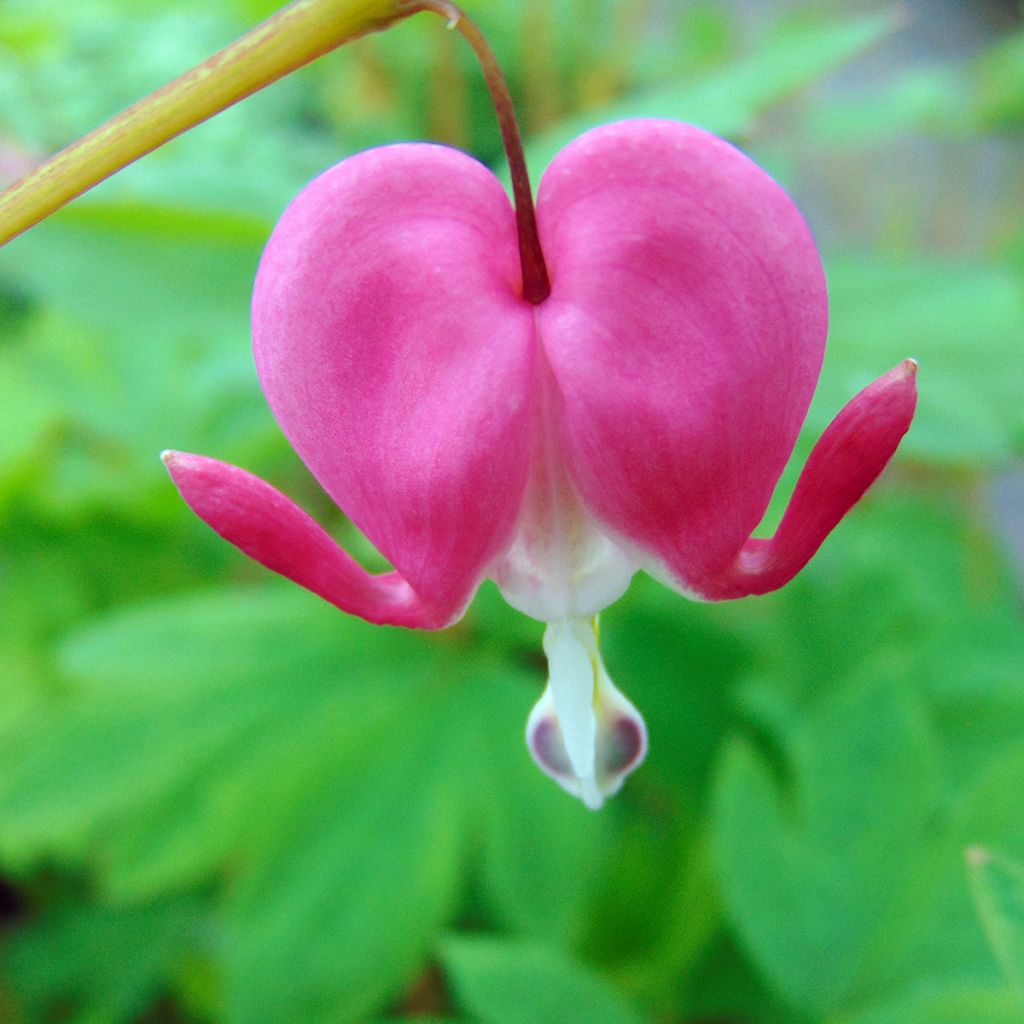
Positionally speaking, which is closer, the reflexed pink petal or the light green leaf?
the reflexed pink petal

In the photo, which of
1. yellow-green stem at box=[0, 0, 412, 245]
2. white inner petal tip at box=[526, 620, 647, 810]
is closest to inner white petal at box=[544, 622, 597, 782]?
white inner petal tip at box=[526, 620, 647, 810]

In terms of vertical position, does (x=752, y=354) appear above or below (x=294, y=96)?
above

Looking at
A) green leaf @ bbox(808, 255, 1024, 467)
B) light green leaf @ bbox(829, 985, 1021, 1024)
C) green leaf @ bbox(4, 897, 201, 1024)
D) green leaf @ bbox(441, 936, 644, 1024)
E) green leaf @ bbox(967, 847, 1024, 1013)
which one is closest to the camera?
green leaf @ bbox(967, 847, 1024, 1013)

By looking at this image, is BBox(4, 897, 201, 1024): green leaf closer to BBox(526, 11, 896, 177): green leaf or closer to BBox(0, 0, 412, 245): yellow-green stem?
BBox(526, 11, 896, 177): green leaf

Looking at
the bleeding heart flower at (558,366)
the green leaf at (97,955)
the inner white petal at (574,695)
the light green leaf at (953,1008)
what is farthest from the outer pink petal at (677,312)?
the green leaf at (97,955)

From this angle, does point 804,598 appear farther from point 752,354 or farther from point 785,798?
point 752,354

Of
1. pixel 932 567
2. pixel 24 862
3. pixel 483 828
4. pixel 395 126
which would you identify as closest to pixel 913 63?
pixel 395 126

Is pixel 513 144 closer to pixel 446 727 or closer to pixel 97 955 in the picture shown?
pixel 446 727

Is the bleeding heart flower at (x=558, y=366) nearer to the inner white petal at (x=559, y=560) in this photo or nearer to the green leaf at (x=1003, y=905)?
the inner white petal at (x=559, y=560)
